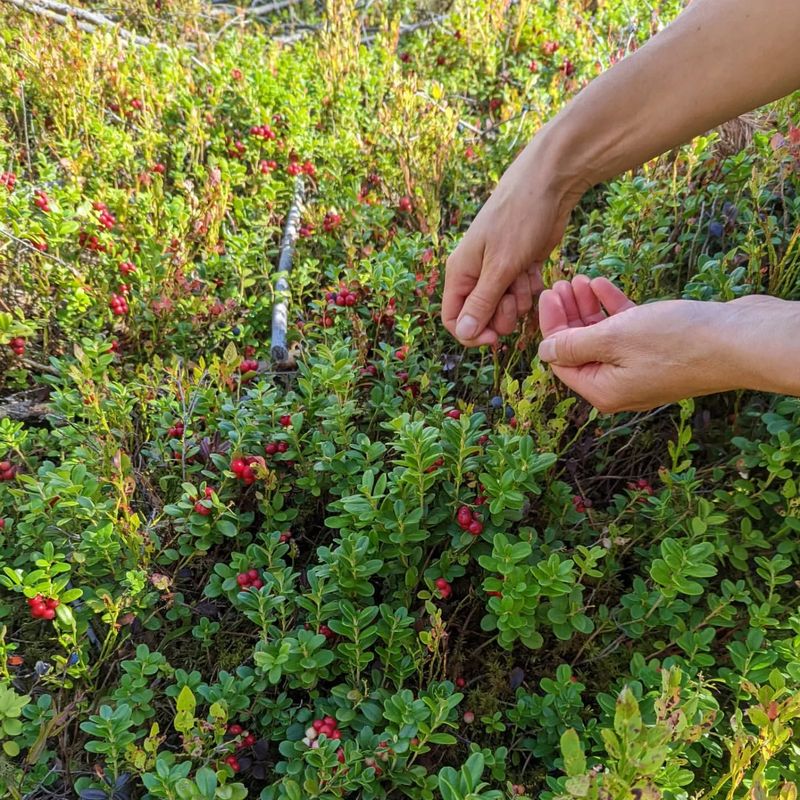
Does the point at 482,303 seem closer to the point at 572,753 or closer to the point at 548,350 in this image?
the point at 548,350

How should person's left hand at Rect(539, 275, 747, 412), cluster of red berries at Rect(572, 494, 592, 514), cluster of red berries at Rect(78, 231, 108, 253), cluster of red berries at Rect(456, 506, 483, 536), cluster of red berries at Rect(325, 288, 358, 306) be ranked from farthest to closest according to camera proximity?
cluster of red berries at Rect(78, 231, 108, 253) < cluster of red berries at Rect(325, 288, 358, 306) < cluster of red berries at Rect(572, 494, 592, 514) < cluster of red berries at Rect(456, 506, 483, 536) < person's left hand at Rect(539, 275, 747, 412)

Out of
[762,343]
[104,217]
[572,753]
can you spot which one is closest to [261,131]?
[104,217]

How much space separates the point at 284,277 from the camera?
2840 millimetres

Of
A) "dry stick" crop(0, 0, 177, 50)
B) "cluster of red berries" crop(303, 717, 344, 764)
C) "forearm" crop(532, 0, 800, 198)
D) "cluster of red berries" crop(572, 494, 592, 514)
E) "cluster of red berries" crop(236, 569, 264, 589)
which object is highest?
"dry stick" crop(0, 0, 177, 50)

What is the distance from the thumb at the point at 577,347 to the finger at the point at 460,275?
37 cm

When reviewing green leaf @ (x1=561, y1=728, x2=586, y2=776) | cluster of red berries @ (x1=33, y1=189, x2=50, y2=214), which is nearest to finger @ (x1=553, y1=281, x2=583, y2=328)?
green leaf @ (x1=561, y1=728, x2=586, y2=776)

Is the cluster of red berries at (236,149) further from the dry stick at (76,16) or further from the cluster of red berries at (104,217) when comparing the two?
the dry stick at (76,16)

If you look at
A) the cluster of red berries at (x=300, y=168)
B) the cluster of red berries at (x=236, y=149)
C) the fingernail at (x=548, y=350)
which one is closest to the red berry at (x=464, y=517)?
the fingernail at (x=548, y=350)

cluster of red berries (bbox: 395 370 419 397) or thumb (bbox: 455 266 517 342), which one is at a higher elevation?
thumb (bbox: 455 266 517 342)

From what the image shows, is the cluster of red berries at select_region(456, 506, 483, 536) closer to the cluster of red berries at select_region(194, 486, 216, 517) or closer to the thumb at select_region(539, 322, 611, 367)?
the thumb at select_region(539, 322, 611, 367)

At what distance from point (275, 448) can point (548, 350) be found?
86 centimetres

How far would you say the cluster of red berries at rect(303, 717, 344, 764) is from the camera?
1.44 m

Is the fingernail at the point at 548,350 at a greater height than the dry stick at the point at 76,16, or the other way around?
the dry stick at the point at 76,16

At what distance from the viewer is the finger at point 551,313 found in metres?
1.99
